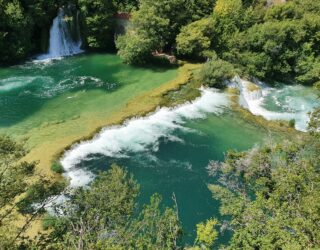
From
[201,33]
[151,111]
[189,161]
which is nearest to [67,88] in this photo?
[151,111]

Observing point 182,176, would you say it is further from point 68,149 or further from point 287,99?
point 287,99

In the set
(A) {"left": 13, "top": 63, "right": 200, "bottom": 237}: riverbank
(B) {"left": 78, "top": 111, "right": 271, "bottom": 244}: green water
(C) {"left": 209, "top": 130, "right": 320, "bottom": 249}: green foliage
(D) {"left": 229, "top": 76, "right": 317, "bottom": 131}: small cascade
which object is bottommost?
(B) {"left": 78, "top": 111, "right": 271, "bottom": 244}: green water

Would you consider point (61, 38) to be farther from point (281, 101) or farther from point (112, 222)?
point (112, 222)

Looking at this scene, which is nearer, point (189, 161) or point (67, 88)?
point (189, 161)

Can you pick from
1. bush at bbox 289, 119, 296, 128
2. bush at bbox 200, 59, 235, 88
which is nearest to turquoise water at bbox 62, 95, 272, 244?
bush at bbox 289, 119, 296, 128

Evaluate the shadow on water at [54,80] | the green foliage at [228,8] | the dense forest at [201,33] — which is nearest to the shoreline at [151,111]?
the dense forest at [201,33]

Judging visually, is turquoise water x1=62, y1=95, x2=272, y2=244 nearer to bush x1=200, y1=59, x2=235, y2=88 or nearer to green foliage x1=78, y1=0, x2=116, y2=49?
bush x1=200, y1=59, x2=235, y2=88

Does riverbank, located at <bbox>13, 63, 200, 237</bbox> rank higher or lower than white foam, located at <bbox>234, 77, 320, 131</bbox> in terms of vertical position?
higher
